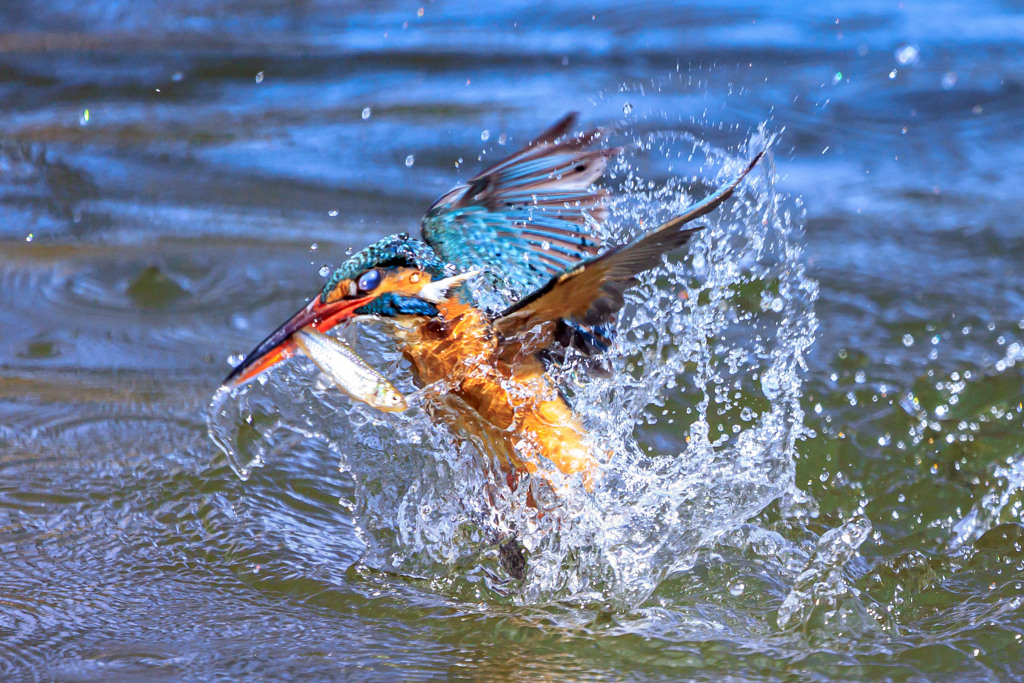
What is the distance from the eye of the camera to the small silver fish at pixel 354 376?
2355 millimetres

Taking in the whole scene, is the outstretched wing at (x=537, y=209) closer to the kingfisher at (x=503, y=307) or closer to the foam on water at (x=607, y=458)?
the kingfisher at (x=503, y=307)

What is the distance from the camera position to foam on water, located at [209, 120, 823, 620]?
102 inches

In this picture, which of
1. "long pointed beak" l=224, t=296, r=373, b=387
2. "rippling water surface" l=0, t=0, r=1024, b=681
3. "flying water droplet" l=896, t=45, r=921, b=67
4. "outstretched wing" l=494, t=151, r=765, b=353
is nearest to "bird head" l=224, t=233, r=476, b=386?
"long pointed beak" l=224, t=296, r=373, b=387

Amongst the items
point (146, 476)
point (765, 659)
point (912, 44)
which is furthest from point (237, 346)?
point (912, 44)

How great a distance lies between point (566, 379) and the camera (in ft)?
8.96

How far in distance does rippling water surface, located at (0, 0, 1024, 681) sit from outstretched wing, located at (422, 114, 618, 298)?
0.35 m

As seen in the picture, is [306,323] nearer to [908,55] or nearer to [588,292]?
[588,292]

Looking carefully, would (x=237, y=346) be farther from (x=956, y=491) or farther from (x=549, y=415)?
(x=956, y=491)

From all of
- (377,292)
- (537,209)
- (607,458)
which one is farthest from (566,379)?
(377,292)

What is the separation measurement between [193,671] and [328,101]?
4546 millimetres

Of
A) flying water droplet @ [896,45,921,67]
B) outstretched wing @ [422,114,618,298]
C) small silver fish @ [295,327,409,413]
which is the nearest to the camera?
small silver fish @ [295,327,409,413]

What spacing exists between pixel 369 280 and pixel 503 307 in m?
0.34

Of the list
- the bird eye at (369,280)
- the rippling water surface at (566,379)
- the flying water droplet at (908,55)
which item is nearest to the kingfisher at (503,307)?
the bird eye at (369,280)

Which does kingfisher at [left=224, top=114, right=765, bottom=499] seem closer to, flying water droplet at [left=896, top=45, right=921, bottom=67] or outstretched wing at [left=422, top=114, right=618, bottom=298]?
outstretched wing at [left=422, top=114, right=618, bottom=298]
